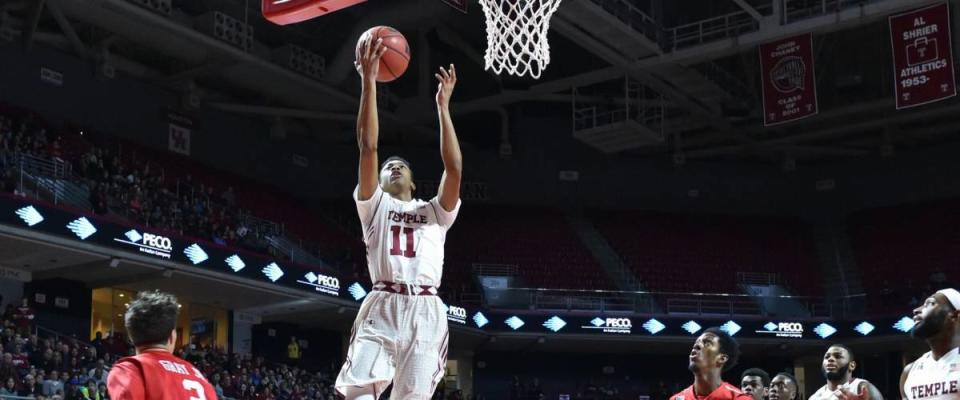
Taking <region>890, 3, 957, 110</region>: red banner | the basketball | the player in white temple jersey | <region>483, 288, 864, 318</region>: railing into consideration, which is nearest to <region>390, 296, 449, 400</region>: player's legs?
the basketball

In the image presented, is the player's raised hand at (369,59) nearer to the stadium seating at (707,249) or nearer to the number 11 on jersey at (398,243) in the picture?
the number 11 on jersey at (398,243)

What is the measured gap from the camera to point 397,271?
23.5 ft

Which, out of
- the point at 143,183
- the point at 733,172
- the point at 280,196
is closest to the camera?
the point at 143,183

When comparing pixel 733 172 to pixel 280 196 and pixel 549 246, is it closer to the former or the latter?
pixel 549 246

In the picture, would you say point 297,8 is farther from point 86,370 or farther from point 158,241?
point 158,241

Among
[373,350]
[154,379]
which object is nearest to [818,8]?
[373,350]

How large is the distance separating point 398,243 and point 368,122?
759 millimetres

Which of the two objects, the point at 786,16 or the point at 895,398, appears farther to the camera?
the point at 895,398

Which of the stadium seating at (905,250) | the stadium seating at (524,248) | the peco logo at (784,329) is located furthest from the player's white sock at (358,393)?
the stadium seating at (905,250)

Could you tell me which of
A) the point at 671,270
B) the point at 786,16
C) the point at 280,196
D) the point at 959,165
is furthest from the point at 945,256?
the point at 280,196

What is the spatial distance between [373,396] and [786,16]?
22.6m

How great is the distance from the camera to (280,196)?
34656 mm

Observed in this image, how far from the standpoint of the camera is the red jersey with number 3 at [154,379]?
16.4ft

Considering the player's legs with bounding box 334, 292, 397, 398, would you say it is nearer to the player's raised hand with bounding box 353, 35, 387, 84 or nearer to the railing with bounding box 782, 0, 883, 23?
the player's raised hand with bounding box 353, 35, 387, 84
